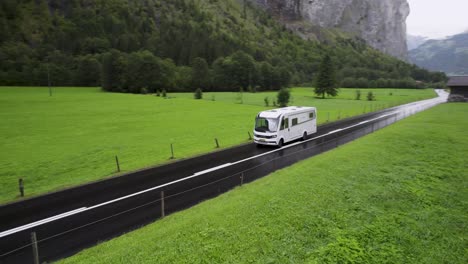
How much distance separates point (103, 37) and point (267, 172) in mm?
161049

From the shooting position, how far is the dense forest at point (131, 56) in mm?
98375

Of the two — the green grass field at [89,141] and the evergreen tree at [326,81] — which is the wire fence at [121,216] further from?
the evergreen tree at [326,81]

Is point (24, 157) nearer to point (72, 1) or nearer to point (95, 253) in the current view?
point (95, 253)

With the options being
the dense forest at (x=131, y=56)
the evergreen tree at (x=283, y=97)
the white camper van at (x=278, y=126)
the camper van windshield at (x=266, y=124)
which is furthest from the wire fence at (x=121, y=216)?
the dense forest at (x=131, y=56)

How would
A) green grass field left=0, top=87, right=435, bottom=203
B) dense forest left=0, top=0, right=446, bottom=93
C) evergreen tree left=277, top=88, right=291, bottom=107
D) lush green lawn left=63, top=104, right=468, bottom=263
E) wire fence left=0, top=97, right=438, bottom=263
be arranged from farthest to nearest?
dense forest left=0, top=0, right=446, bottom=93
evergreen tree left=277, top=88, right=291, bottom=107
green grass field left=0, top=87, right=435, bottom=203
wire fence left=0, top=97, right=438, bottom=263
lush green lawn left=63, top=104, right=468, bottom=263

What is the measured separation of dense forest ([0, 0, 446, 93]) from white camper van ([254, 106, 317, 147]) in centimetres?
7536

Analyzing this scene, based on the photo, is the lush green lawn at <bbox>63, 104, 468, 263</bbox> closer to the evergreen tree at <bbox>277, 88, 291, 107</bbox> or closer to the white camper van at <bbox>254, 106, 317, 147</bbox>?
the white camper van at <bbox>254, 106, 317, 147</bbox>

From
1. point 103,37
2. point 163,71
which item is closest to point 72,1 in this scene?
point 103,37

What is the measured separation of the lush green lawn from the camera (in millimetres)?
8031

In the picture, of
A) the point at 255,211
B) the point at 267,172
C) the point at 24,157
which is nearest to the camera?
the point at 255,211

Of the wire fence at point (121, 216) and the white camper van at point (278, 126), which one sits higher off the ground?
the white camper van at point (278, 126)

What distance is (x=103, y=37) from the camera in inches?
5906

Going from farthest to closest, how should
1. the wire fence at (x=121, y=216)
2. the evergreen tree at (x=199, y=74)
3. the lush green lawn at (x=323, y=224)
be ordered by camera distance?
the evergreen tree at (x=199, y=74) < the wire fence at (x=121, y=216) < the lush green lawn at (x=323, y=224)

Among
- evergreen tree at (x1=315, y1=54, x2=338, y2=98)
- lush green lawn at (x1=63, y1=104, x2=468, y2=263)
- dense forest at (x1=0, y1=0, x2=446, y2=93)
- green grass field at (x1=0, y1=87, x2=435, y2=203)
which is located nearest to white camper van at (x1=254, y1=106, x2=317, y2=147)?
green grass field at (x1=0, y1=87, x2=435, y2=203)
